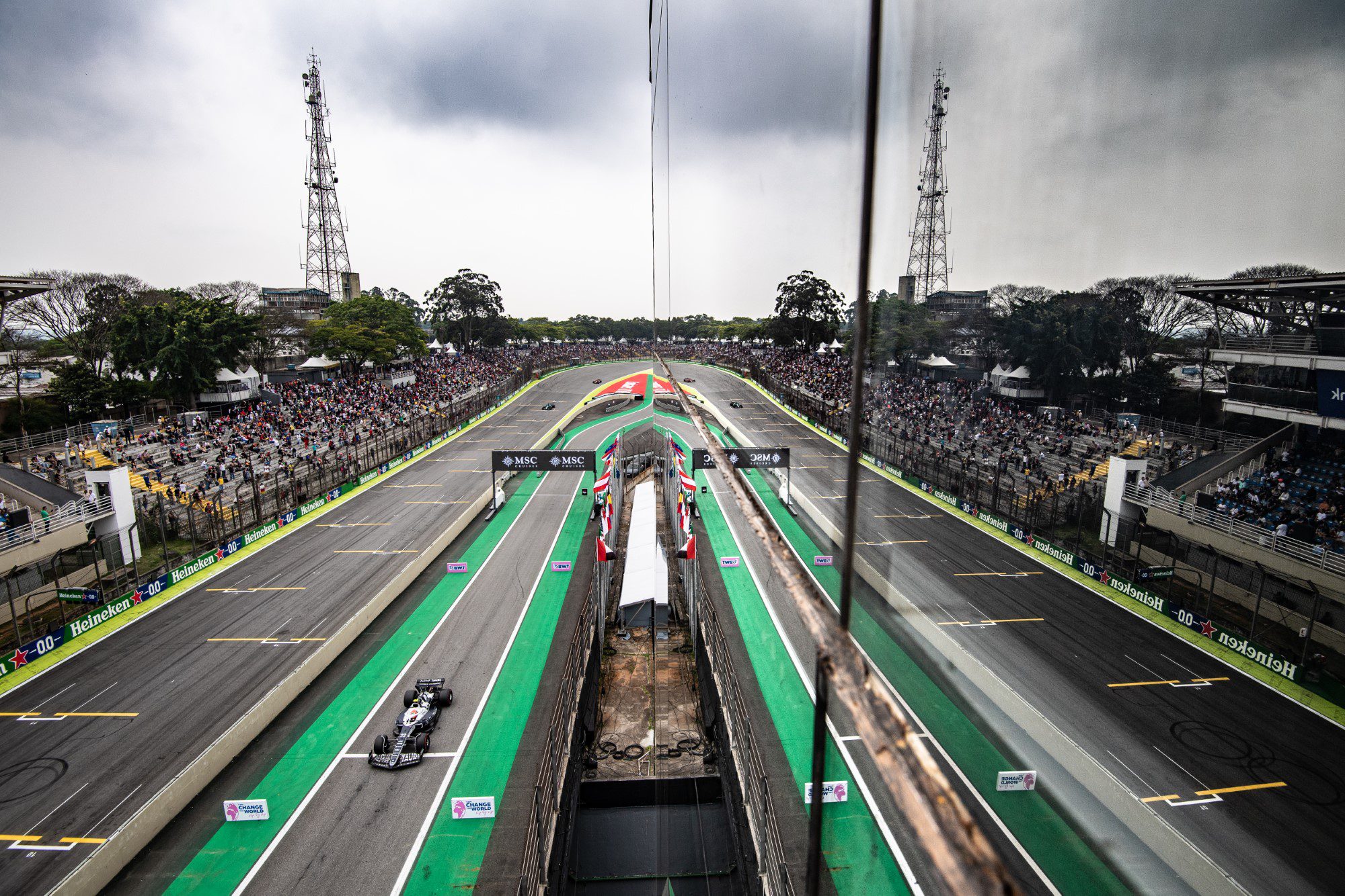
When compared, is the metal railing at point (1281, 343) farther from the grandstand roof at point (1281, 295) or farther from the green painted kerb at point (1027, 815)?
the green painted kerb at point (1027, 815)

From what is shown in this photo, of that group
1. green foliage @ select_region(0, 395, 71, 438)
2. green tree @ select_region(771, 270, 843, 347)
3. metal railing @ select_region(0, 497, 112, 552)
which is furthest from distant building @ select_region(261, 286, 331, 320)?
green tree @ select_region(771, 270, 843, 347)

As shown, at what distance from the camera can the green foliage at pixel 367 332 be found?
4004 centimetres

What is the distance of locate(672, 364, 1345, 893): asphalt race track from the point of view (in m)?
5.19

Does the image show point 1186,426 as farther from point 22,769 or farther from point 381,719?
point 22,769

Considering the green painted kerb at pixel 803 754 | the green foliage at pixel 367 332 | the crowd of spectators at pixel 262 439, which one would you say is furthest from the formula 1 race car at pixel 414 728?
the green foliage at pixel 367 332

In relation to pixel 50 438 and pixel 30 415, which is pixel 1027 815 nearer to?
pixel 50 438

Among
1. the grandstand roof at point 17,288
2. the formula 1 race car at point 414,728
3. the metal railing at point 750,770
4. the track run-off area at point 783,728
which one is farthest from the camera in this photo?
the grandstand roof at point 17,288

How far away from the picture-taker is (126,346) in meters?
27.2

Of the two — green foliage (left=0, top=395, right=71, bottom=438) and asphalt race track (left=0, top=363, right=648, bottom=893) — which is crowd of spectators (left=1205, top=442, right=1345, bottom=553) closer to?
asphalt race track (left=0, top=363, right=648, bottom=893)

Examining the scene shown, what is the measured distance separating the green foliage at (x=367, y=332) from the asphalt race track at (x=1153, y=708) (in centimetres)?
3704

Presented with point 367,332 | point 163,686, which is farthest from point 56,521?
point 367,332

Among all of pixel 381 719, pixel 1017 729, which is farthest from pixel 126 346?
pixel 1017 729

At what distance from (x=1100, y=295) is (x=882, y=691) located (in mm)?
26592

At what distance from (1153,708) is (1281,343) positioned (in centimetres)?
1137
